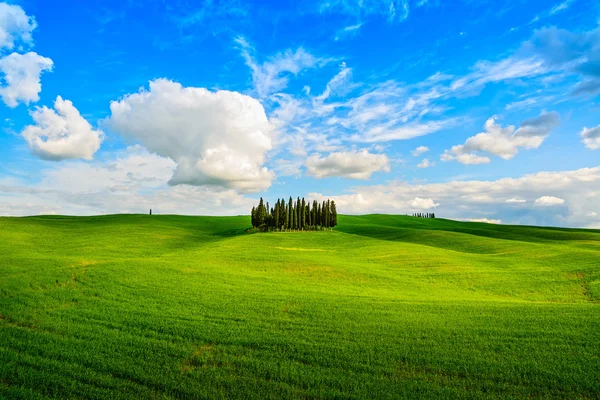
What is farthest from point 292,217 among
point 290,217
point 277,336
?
point 277,336

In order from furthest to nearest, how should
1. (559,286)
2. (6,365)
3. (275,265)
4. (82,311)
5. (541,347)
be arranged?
1. (275,265)
2. (559,286)
3. (82,311)
4. (541,347)
5. (6,365)

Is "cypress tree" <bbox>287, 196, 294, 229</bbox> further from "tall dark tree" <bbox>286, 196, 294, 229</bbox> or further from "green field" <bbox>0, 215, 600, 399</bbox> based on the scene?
"green field" <bbox>0, 215, 600, 399</bbox>

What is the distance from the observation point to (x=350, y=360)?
13945mm

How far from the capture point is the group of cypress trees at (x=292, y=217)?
97844mm

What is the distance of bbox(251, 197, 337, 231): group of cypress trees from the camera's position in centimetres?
9784

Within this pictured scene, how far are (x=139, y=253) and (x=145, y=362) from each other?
41.7 meters

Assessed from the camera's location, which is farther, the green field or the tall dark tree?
the tall dark tree

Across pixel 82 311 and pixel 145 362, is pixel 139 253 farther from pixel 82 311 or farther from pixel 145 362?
pixel 145 362

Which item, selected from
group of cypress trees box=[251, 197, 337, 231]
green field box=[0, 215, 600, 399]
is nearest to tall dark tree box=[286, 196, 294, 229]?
group of cypress trees box=[251, 197, 337, 231]

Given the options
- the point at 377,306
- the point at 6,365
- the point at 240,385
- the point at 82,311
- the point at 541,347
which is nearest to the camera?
the point at 240,385

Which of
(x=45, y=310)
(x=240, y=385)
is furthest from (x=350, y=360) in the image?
(x=45, y=310)

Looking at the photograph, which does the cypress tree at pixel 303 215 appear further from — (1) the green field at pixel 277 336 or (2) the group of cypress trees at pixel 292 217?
(1) the green field at pixel 277 336

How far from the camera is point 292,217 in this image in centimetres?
9981

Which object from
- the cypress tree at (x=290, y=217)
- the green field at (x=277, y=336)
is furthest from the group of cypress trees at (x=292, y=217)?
the green field at (x=277, y=336)
